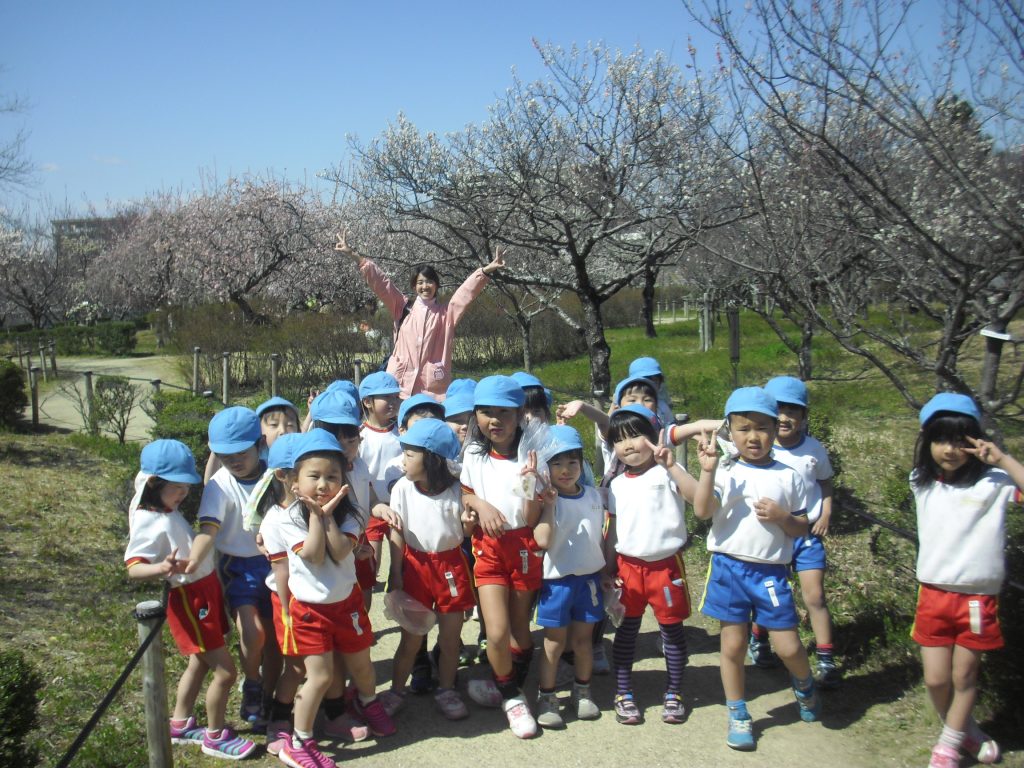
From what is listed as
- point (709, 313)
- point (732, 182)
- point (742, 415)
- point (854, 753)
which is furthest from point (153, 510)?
point (709, 313)

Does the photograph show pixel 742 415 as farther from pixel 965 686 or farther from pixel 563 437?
pixel 965 686

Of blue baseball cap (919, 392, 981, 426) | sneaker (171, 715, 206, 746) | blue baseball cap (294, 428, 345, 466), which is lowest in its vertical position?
sneaker (171, 715, 206, 746)

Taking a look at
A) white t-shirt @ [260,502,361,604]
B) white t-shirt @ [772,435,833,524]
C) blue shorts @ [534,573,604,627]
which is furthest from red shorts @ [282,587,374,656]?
white t-shirt @ [772,435,833,524]

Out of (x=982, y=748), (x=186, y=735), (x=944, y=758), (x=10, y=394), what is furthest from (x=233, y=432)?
(x=10, y=394)

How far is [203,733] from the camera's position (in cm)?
368

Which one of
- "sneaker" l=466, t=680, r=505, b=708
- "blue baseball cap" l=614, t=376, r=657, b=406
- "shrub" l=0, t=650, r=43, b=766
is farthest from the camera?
"blue baseball cap" l=614, t=376, r=657, b=406

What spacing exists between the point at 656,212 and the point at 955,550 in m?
7.28

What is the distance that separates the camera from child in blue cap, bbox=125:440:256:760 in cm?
350

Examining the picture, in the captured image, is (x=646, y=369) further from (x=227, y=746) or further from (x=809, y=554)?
(x=227, y=746)

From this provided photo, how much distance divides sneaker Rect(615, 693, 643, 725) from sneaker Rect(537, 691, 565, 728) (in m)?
0.25

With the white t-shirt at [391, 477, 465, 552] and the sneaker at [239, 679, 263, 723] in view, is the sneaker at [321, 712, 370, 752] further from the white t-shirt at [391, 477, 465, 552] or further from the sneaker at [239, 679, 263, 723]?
the white t-shirt at [391, 477, 465, 552]

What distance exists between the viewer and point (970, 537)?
326 centimetres

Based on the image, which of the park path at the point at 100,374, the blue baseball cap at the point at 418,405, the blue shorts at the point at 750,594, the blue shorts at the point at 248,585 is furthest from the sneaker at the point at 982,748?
the park path at the point at 100,374

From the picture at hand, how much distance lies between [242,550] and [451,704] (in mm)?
1161
